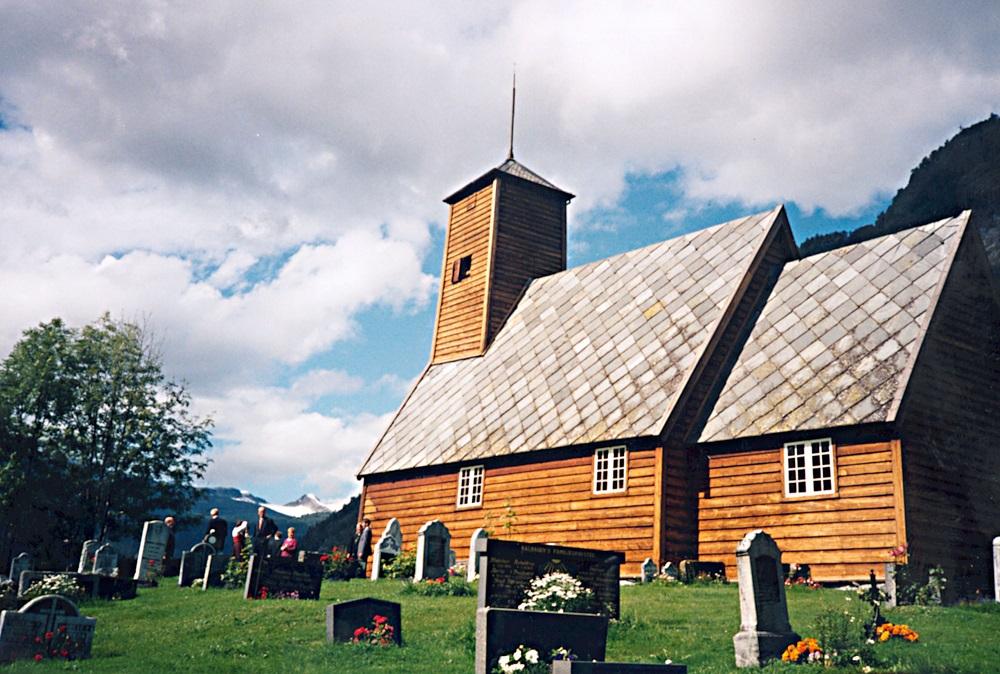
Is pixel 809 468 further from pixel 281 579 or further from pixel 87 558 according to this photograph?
pixel 87 558

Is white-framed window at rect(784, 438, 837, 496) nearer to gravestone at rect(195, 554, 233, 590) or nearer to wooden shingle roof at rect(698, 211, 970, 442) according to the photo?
wooden shingle roof at rect(698, 211, 970, 442)

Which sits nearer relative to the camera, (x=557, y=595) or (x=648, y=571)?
(x=557, y=595)

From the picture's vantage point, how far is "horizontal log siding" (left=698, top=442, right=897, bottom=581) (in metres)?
19.6

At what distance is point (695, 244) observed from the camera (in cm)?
2933

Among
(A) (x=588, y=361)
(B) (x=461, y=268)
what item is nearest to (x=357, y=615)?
(A) (x=588, y=361)

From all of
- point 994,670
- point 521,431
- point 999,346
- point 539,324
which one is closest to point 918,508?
point 999,346

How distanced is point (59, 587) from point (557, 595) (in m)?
12.4

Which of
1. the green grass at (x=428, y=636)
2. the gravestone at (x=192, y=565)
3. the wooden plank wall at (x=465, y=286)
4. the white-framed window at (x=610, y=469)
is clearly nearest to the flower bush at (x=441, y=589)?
the green grass at (x=428, y=636)

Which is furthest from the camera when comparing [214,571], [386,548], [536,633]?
[386,548]

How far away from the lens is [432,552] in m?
22.4

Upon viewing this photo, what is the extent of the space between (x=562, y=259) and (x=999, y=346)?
708 inches

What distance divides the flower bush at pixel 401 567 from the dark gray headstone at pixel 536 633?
11.7 metres

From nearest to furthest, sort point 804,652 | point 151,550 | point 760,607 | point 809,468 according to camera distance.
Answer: point 804,652 < point 760,607 < point 809,468 < point 151,550

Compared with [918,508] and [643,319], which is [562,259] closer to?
[643,319]
